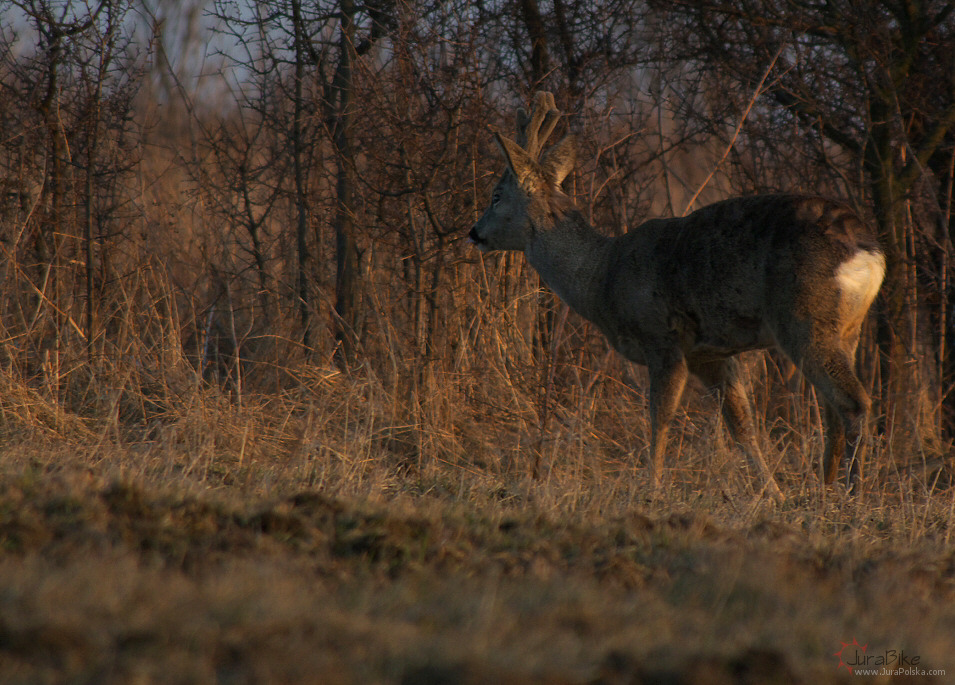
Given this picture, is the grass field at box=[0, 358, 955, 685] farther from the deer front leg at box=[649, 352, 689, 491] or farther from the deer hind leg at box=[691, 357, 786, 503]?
the deer hind leg at box=[691, 357, 786, 503]

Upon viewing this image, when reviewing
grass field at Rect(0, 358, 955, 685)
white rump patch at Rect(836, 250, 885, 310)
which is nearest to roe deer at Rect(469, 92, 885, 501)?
white rump patch at Rect(836, 250, 885, 310)

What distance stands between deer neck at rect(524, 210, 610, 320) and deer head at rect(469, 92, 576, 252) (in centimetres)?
9

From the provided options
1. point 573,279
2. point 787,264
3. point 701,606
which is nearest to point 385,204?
point 573,279

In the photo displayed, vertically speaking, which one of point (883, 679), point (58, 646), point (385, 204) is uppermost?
point (385, 204)

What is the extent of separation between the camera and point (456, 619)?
290 centimetres

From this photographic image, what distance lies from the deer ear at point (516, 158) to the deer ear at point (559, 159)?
0.72 ft

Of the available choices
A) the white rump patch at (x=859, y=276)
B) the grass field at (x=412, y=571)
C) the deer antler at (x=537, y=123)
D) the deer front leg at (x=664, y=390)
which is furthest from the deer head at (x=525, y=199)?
the white rump patch at (x=859, y=276)

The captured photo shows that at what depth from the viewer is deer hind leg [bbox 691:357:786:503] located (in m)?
7.11

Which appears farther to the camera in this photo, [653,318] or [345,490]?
[653,318]

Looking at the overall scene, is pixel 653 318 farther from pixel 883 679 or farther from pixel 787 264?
pixel 883 679

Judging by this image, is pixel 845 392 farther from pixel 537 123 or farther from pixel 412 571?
pixel 412 571

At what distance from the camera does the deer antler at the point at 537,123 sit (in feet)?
24.4

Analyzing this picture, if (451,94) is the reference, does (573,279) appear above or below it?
below

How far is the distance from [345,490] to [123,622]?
2549 mm
